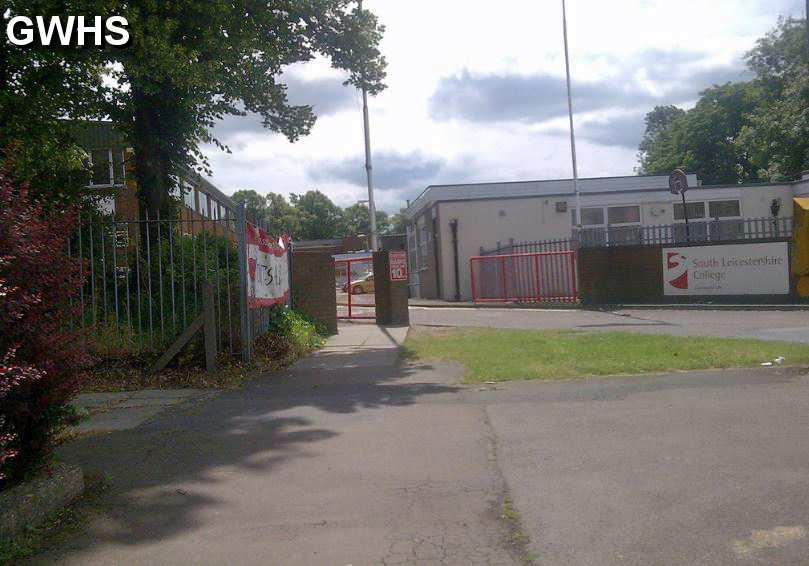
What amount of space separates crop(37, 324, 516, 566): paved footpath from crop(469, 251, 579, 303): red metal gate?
16.4m

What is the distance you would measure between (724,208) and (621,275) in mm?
13739

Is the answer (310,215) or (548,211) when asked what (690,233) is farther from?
(310,215)

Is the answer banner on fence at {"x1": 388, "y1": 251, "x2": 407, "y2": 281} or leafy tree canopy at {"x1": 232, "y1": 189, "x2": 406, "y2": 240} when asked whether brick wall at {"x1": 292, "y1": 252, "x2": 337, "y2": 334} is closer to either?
banner on fence at {"x1": 388, "y1": 251, "x2": 407, "y2": 281}

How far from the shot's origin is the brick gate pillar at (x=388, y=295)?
759 inches

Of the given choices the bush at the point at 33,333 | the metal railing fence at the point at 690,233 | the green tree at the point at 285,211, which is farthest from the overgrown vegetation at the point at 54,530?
the green tree at the point at 285,211

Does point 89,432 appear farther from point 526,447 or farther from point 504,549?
point 504,549

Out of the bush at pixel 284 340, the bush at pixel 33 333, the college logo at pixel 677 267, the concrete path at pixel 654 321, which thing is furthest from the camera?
the college logo at pixel 677 267

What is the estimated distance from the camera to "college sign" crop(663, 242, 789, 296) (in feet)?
71.3

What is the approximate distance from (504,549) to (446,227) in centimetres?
2978

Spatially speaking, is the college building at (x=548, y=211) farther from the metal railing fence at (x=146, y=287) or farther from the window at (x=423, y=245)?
the metal railing fence at (x=146, y=287)

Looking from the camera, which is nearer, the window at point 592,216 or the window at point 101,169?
the window at point 101,169

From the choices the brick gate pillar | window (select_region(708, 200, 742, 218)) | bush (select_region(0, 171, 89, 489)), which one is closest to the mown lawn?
the brick gate pillar

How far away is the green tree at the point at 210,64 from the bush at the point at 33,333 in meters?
6.52

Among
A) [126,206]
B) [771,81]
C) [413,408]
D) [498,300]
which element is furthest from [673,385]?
[771,81]
